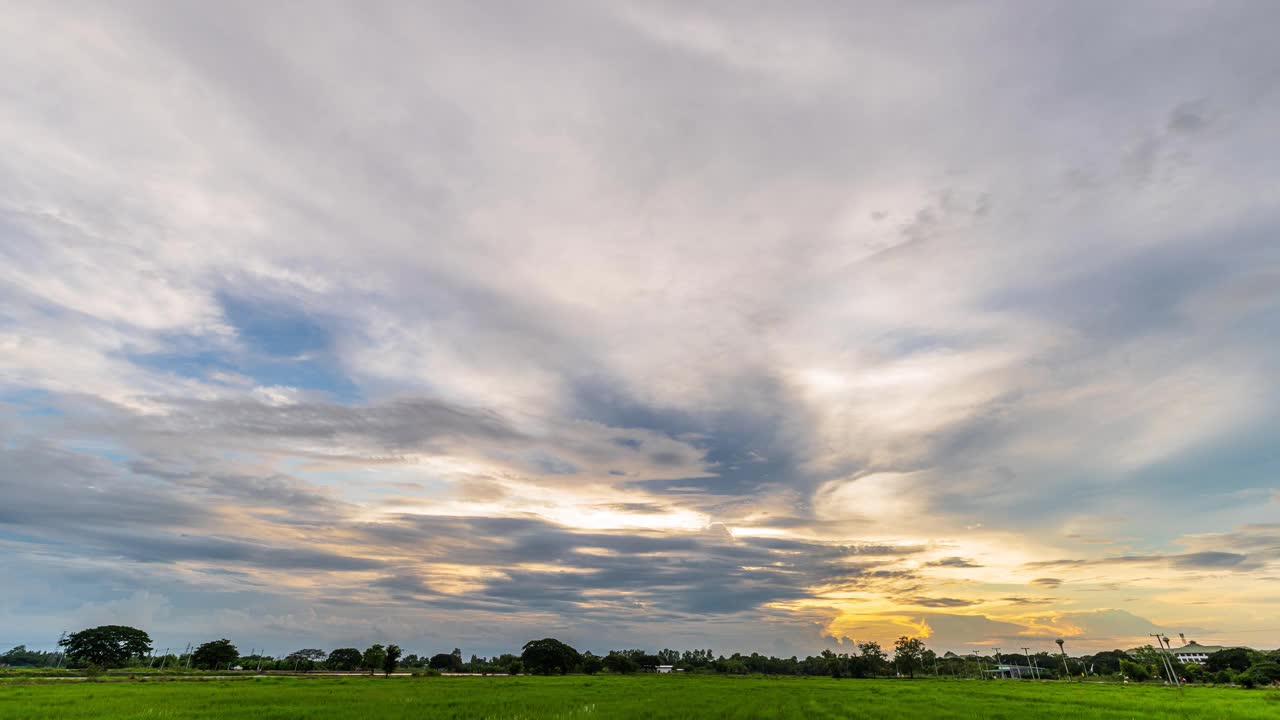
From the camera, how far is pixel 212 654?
13088 centimetres

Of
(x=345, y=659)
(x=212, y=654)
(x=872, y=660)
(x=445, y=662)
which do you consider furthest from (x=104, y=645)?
(x=872, y=660)

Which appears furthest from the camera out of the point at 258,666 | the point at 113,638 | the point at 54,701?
the point at 258,666

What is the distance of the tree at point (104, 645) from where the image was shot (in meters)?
118

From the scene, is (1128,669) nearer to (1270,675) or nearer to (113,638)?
(1270,675)

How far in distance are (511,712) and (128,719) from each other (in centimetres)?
1929

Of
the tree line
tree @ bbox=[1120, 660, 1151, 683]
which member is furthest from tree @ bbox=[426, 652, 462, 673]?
tree @ bbox=[1120, 660, 1151, 683]

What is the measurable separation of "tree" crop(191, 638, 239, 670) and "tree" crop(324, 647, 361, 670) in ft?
82.0

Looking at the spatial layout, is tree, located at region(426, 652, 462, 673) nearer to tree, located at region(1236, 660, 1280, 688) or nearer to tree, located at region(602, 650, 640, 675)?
tree, located at region(602, 650, 640, 675)

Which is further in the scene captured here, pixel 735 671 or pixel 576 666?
pixel 735 671

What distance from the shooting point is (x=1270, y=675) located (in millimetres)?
103188

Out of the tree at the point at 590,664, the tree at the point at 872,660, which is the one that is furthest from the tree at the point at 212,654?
the tree at the point at 872,660

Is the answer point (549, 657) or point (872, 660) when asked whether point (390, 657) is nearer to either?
point (549, 657)

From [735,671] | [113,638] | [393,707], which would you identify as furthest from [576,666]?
[393,707]

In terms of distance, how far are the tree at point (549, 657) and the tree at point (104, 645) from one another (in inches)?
3411
